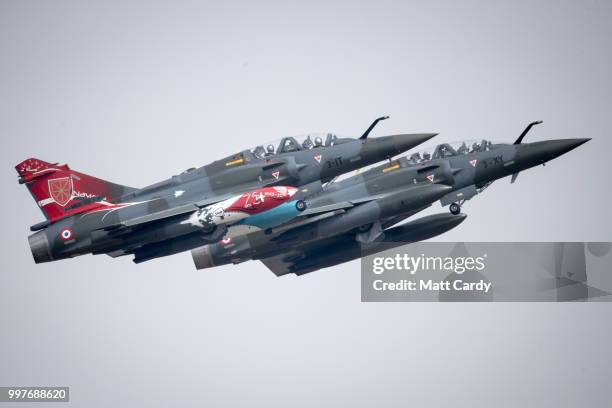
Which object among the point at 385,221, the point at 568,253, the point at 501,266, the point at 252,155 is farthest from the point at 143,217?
the point at 568,253

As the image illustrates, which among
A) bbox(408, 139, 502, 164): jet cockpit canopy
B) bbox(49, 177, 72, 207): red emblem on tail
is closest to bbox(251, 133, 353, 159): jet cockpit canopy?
bbox(408, 139, 502, 164): jet cockpit canopy

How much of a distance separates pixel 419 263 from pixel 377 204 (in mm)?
3904

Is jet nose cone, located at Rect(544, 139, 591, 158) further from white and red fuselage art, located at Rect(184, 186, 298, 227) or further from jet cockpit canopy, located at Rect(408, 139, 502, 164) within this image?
white and red fuselage art, located at Rect(184, 186, 298, 227)

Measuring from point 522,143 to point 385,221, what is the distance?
5.46 metres

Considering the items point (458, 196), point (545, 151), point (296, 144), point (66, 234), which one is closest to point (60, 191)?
point (66, 234)

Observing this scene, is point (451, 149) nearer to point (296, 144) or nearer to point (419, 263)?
point (419, 263)

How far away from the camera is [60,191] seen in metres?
34.6

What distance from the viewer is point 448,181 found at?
35.7 metres

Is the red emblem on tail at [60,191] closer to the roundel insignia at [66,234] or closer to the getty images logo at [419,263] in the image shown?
the roundel insignia at [66,234]

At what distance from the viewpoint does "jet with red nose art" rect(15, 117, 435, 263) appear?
33125 millimetres

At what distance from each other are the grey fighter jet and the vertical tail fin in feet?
11.9

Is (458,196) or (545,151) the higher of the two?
(545,151)

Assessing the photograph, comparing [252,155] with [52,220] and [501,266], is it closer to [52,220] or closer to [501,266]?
[52,220]

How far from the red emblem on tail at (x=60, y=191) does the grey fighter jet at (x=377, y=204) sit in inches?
179
